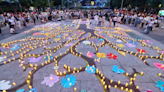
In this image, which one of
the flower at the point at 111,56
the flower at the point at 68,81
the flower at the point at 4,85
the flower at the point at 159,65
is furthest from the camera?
the flower at the point at 111,56

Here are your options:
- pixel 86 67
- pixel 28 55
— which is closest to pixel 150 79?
pixel 86 67

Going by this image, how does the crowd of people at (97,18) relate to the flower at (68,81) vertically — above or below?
above

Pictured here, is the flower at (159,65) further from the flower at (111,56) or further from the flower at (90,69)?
the flower at (90,69)

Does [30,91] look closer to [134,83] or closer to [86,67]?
[86,67]

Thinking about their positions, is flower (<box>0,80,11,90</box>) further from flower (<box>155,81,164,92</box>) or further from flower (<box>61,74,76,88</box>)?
flower (<box>155,81,164,92</box>)

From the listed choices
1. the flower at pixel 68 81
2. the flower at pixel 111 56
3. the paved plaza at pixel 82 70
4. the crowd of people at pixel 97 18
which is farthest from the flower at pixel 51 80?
the crowd of people at pixel 97 18

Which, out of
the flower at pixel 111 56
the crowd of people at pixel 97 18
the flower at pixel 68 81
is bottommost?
the flower at pixel 68 81

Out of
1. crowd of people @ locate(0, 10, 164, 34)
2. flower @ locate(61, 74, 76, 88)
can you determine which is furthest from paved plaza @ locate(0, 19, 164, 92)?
crowd of people @ locate(0, 10, 164, 34)

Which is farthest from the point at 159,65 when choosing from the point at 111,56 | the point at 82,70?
the point at 82,70

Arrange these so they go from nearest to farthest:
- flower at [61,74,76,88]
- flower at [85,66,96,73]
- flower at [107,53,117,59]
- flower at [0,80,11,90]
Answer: flower at [0,80,11,90], flower at [61,74,76,88], flower at [85,66,96,73], flower at [107,53,117,59]

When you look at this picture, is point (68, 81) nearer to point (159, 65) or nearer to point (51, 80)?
point (51, 80)

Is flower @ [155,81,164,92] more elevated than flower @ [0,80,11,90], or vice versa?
flower @ [0,80,11,90]

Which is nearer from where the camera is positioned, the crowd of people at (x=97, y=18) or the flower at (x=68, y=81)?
the flower at (x=68, y=81)

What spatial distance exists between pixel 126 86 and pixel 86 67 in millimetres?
1914
